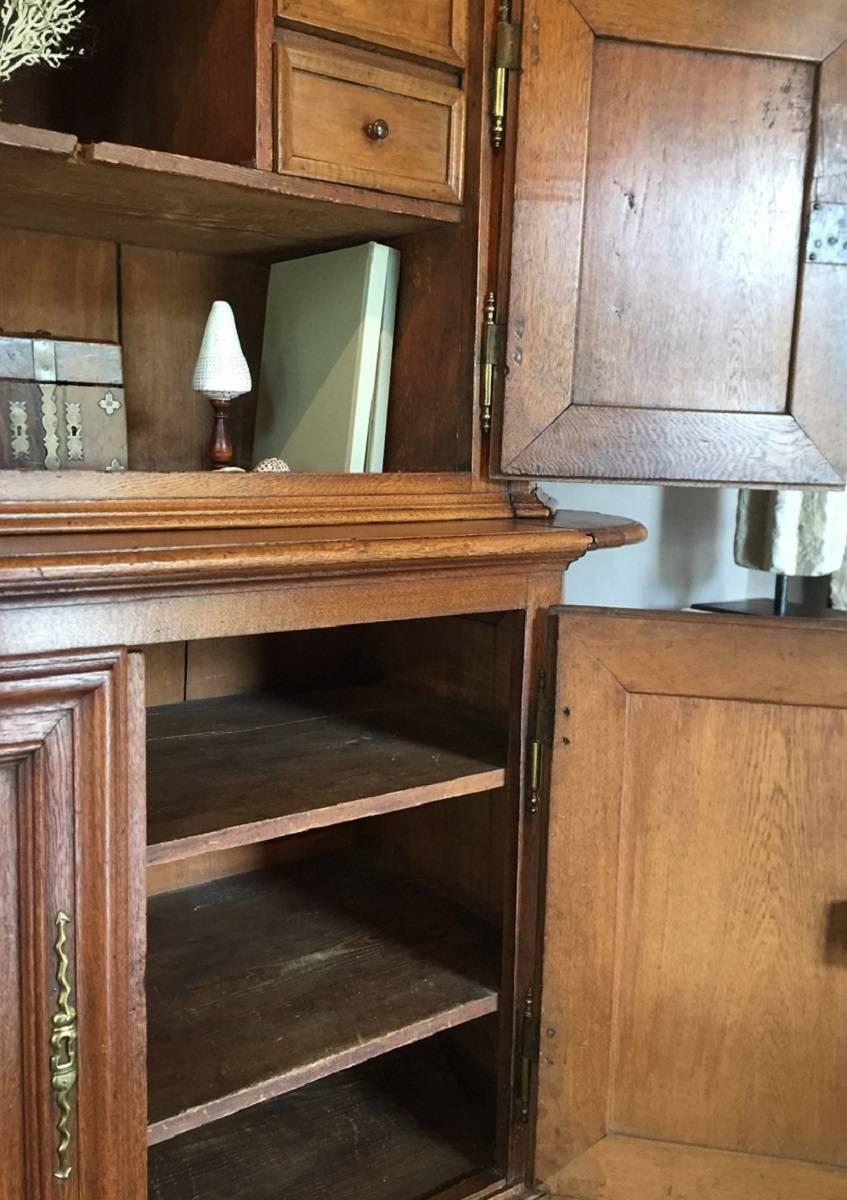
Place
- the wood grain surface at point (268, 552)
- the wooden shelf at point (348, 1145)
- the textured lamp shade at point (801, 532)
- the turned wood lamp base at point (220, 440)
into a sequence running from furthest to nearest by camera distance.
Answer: the textured lamp shade at point (801, 532)
the wooden shelf at point (348, 1145)
the turned wood lamp base at point (220, 440)
the wood grain surface at point (268, 552)

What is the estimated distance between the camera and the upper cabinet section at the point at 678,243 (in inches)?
43.6

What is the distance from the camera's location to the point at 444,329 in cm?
119

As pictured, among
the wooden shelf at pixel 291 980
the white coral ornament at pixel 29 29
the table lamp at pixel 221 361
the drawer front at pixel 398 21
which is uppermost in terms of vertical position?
the drawer front at pixel 398 21

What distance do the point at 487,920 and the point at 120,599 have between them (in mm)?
757

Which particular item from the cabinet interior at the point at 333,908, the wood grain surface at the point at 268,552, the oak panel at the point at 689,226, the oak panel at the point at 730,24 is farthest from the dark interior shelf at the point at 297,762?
the oak panel at the point at 730,24

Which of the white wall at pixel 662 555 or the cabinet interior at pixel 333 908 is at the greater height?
the white wall at pixel 662 555

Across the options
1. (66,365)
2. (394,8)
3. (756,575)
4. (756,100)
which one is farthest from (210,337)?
(756,575)

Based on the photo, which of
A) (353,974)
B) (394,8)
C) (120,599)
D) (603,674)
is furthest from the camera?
(353,974)

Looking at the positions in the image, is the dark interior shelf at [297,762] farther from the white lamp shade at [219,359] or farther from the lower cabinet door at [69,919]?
the white lamp shade at [219,359]

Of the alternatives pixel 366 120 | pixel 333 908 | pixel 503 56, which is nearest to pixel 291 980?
pixel 333 908

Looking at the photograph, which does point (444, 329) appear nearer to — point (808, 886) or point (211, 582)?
point (211, 582)

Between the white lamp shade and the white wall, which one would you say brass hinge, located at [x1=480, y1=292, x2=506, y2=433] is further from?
the white wall

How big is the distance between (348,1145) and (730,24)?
148 centimetres

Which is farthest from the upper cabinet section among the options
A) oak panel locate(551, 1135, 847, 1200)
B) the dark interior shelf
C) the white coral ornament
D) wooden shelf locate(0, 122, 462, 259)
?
oak panel locate(551, 1135, 847, 1200)
